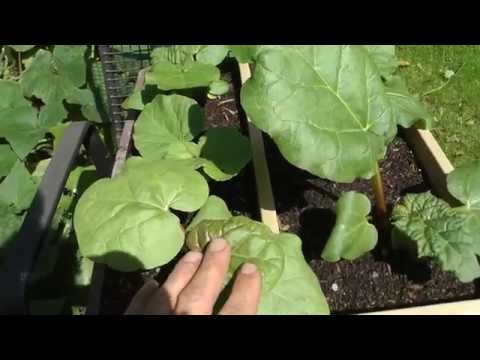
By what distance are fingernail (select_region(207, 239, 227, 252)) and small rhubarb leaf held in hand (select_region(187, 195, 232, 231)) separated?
0.22 metres

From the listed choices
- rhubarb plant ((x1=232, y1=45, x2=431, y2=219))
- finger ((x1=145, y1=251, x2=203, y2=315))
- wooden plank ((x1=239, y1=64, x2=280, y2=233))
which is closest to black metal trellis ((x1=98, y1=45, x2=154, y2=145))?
wooden plank ((x1=239, y1=64, x2=280, y2=233))

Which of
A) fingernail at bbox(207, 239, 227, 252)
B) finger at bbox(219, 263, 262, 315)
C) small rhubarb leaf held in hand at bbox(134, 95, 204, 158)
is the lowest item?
finger at bbox(219, 263, 262, 315)

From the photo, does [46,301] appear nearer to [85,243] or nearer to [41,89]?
[85,243]

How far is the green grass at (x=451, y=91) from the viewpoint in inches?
95.7

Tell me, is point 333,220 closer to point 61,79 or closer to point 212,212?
point 212,212

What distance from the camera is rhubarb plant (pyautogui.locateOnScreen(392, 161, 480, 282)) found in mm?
1443

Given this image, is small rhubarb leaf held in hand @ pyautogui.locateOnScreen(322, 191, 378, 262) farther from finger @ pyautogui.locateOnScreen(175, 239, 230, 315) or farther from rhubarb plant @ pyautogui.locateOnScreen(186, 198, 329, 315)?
finger @ pyautogui.locateOnScreen(175, 239, 230, 315)

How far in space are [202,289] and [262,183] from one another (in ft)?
1.97

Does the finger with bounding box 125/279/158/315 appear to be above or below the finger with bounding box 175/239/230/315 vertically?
below

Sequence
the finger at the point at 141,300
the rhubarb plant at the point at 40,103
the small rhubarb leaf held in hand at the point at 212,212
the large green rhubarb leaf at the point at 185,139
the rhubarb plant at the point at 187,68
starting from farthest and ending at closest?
1. the rhubarb plant at the point at 40,103
2. the rhubarb plant at the point at 187,68
3. the large green rhubarb leaf at the point at 185,139
4. the small rhubarb leaf held in hand at the point at 212,212
5. the finger at the point at 141,300

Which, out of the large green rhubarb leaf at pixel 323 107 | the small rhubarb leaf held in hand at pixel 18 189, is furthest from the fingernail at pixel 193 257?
the small rhubarb leaf held in hand at pixel 18 189

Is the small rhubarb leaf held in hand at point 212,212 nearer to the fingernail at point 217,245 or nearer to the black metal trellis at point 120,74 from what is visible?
the fingernail at point 217,245

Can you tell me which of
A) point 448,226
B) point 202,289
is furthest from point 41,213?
point 448,226

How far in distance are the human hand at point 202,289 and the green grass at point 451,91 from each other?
4.38 ft
